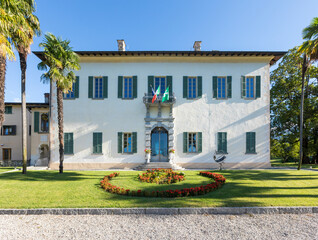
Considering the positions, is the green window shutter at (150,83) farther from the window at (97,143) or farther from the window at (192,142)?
the window at (97,143)

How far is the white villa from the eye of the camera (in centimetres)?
1462

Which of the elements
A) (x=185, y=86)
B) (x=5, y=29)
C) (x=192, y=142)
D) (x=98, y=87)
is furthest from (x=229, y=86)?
(x=5, y=29)

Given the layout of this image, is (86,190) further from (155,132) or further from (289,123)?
(289,123)

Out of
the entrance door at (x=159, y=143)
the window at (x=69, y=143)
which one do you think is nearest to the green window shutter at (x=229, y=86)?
the entrance door at (x=159, y=143)

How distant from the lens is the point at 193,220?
5242 mm

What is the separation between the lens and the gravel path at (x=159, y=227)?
4422mm

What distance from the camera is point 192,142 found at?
14859 millimetres

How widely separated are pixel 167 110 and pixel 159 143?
291 cm

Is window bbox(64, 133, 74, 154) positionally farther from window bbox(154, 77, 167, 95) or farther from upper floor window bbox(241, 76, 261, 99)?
upper floor window bbox(241, 76, 261, 99)

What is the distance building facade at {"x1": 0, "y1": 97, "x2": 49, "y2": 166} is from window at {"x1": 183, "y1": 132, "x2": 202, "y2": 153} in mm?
13872

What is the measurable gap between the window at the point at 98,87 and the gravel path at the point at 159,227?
10798 mm

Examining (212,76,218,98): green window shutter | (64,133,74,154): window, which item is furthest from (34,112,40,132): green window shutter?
(212,76,218,98): green window shutter

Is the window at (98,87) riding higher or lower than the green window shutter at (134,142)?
higher

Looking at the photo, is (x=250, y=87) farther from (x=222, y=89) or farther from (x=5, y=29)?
(x=5, y=29)
